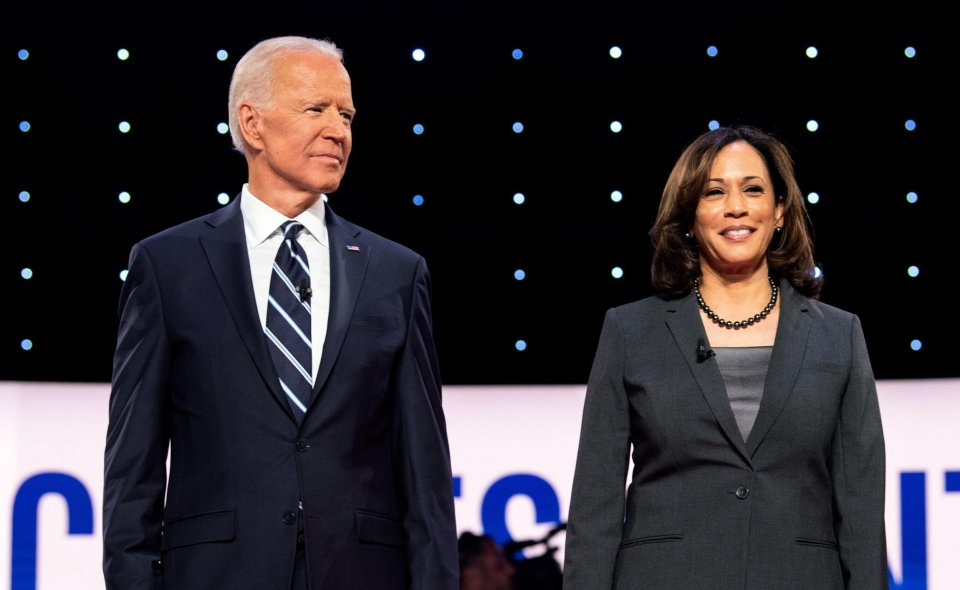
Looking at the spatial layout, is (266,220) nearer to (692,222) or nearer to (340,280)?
(340,280)

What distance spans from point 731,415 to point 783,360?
0.52ft

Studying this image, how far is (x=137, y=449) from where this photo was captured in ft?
7.64

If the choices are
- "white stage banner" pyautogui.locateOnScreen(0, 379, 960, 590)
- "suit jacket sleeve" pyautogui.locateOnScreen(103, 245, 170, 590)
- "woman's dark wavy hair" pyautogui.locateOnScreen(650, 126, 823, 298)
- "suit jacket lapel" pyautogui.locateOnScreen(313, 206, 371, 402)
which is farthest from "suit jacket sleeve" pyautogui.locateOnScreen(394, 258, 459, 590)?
"white stage banner" pyautogui.locateOnScreen(0, 379, 960, 590)

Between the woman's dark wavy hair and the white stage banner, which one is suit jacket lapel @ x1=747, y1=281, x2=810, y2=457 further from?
the white stage banner

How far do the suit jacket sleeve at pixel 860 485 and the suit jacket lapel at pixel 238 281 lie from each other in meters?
1.05

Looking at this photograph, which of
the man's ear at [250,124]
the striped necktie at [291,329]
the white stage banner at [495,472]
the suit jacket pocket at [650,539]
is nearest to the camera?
the striped necktie at [291,329]

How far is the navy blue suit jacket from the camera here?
2318 mm

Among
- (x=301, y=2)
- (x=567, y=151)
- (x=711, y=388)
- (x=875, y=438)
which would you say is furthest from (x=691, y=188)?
(x=301, y=2)

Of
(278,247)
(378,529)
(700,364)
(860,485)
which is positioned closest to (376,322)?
(278,247)

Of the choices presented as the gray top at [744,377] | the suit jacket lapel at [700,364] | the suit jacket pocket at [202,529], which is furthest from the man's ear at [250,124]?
the gray top at [744,377]

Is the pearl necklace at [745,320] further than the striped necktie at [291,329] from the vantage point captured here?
Yes

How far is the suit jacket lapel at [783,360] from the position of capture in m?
2.48

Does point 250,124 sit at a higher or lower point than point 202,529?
higher

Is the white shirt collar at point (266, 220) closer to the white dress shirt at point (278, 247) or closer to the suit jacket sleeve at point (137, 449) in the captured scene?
the white dress shirt at point (278, 247)
